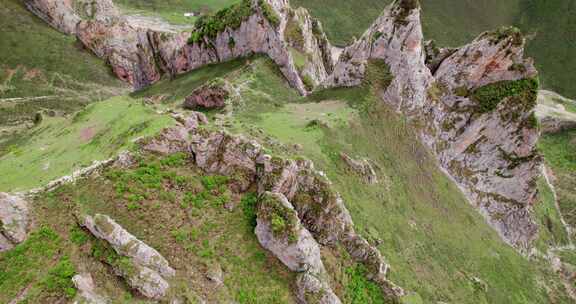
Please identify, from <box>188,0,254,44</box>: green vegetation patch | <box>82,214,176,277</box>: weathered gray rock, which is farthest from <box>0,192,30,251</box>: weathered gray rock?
<box>188,0,254,44</box>: green vegetation patch

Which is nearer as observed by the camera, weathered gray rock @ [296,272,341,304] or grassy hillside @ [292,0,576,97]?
→ weathered gray rock @ [296,272,341,304]

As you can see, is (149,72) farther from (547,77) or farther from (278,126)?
(547,77)

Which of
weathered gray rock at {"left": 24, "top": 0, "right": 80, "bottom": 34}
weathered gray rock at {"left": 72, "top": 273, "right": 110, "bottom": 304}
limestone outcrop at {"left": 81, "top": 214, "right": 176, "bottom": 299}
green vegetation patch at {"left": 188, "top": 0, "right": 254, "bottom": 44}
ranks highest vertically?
green vegetation patch at {"left": 188, "top": 0, "right": 254, "bottom": 44}

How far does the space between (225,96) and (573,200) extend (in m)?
68.9

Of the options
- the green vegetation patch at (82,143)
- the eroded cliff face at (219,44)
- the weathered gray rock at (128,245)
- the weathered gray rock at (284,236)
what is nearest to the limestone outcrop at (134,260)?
the weathered gray rock at (128,245)

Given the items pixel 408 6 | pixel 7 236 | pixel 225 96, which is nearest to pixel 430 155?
pixel 408 6

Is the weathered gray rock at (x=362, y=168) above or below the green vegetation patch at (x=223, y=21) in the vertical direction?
below

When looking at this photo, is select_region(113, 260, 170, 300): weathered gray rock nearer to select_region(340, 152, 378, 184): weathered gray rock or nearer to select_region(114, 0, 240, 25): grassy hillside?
select_region(340, 152, 378, 184): weathered gray rock

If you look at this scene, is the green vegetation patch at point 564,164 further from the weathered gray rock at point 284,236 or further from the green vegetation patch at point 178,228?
the green vegetation patch at point 178,228

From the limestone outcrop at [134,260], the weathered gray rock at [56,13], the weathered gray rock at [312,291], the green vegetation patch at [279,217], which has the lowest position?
the weathered gray rock at [56,13]

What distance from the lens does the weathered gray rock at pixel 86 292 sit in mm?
13828

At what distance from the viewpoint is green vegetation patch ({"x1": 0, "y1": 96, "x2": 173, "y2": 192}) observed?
69.7 ft

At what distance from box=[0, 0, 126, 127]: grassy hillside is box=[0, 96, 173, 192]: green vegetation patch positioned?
38.7m

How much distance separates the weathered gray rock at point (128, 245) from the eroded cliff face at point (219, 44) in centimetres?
3776
